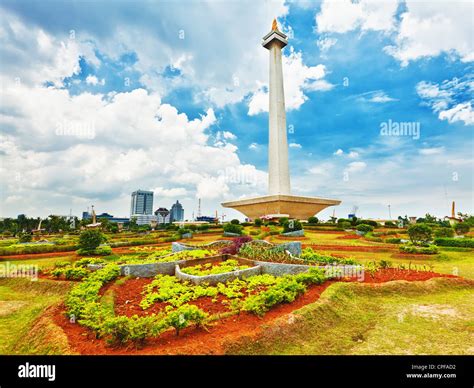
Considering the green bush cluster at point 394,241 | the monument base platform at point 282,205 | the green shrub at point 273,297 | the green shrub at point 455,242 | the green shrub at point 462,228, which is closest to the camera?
the green shrub at point 273,297

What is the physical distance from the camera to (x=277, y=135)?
4906 cm

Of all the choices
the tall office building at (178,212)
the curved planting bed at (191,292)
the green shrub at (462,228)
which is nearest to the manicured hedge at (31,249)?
the curved planting bed at (191,292)

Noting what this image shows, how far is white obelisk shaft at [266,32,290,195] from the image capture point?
49.2 m

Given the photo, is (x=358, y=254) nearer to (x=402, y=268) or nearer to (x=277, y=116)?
(x=402, y=268)

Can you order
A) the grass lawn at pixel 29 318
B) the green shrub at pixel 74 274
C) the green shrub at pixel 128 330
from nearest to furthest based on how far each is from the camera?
the green shrub at pixel 128 330 → the grass lawn at pixel 29 318 → the green shrub at pixel 74 274

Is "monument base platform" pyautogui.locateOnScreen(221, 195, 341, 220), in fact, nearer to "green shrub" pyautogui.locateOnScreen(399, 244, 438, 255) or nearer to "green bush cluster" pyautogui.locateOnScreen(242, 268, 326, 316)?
"green shrub" pyautogui.locateOnScreen(399, 244, 438, 255)

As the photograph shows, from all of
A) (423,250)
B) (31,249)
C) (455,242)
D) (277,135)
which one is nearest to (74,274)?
(31,249)

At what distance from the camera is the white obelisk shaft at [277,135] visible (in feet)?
161

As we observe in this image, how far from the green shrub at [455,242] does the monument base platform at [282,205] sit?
25.8m

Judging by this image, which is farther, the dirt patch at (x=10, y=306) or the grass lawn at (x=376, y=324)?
the dirt patch at (x=10, y=306)

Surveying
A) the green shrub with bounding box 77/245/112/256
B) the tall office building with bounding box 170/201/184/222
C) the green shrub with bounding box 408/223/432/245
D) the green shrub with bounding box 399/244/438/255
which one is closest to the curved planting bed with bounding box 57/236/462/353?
the green shrub with bounding box 77/245/112/256

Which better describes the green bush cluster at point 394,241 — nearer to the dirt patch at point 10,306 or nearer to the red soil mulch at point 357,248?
the red soil mulch at point 357,248
